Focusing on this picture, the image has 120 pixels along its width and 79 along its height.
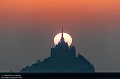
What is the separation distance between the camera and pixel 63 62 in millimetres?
10430

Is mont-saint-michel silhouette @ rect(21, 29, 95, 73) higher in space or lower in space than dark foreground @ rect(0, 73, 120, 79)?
higher

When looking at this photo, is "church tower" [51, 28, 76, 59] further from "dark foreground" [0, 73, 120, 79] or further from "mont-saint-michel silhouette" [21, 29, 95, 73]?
"dark foreground" [0, 73, 120, 79]

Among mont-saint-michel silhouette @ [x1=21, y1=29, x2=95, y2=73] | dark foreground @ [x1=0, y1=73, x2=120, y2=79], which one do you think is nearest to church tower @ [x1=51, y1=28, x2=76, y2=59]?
mont-saint-michel silhouette @ [x1=21, y1=29, x2=95, y2=73]

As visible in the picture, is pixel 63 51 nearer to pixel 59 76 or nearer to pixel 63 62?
pixel 63 62

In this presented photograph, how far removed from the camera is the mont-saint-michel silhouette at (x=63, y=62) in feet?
33.9

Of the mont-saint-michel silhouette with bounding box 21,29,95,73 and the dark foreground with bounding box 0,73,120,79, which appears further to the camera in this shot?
the mont-saint-michel silhouette with bounding box 21,29,95,73

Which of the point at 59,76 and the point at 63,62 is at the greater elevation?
the point at 63,62

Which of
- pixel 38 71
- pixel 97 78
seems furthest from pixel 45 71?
pixel 97 78

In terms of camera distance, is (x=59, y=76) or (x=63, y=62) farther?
(x=63, y=62)

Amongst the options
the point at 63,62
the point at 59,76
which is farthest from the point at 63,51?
the point at 59,76

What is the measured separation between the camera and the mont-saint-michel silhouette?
33.9ft

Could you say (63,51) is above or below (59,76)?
above

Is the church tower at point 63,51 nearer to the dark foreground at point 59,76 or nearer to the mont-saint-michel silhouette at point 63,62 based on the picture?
the mont-saint-michel silhouette at point 63,62

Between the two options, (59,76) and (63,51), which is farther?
(63,51)
